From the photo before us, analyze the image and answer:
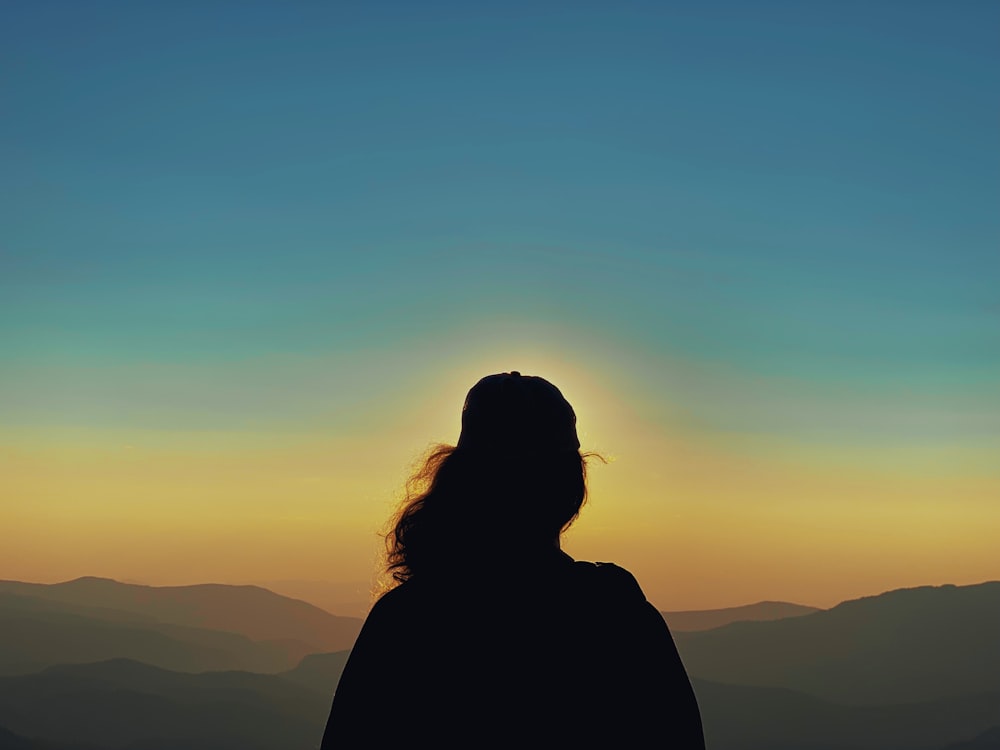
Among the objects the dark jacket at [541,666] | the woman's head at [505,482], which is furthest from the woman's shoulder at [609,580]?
the woman's head at [505,482]

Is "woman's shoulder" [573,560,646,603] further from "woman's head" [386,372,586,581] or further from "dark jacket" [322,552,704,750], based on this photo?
"woman's head" [386,372,586,581]

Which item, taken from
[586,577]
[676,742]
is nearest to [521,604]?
[586,577]

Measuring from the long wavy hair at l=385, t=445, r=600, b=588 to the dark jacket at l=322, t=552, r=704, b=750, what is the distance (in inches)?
2.7

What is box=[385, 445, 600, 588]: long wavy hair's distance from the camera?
10.5 ft

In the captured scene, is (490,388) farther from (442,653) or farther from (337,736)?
(337,736)

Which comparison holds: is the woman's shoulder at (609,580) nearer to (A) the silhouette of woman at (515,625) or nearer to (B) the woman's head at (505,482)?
(A) the silhouette of woman at (515,625)

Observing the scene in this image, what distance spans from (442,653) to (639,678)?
0.70 metres

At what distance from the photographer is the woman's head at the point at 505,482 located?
3.21 m

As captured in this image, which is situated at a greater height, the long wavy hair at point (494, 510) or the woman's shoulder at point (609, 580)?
the long wavy hair at point (494, 510)

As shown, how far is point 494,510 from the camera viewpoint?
10.6ft

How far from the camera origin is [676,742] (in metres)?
3.21

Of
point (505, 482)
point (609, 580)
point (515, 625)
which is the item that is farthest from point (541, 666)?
point (505, 482)

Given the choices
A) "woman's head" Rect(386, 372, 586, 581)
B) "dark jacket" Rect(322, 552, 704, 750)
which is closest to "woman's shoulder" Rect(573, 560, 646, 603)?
"dark jacket" Rect(322, 552, 704, 750)

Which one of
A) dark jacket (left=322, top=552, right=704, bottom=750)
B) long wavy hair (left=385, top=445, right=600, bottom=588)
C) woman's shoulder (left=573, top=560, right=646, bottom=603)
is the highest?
long wavy hair (left=385, top=445, right=600, bottom=588)
